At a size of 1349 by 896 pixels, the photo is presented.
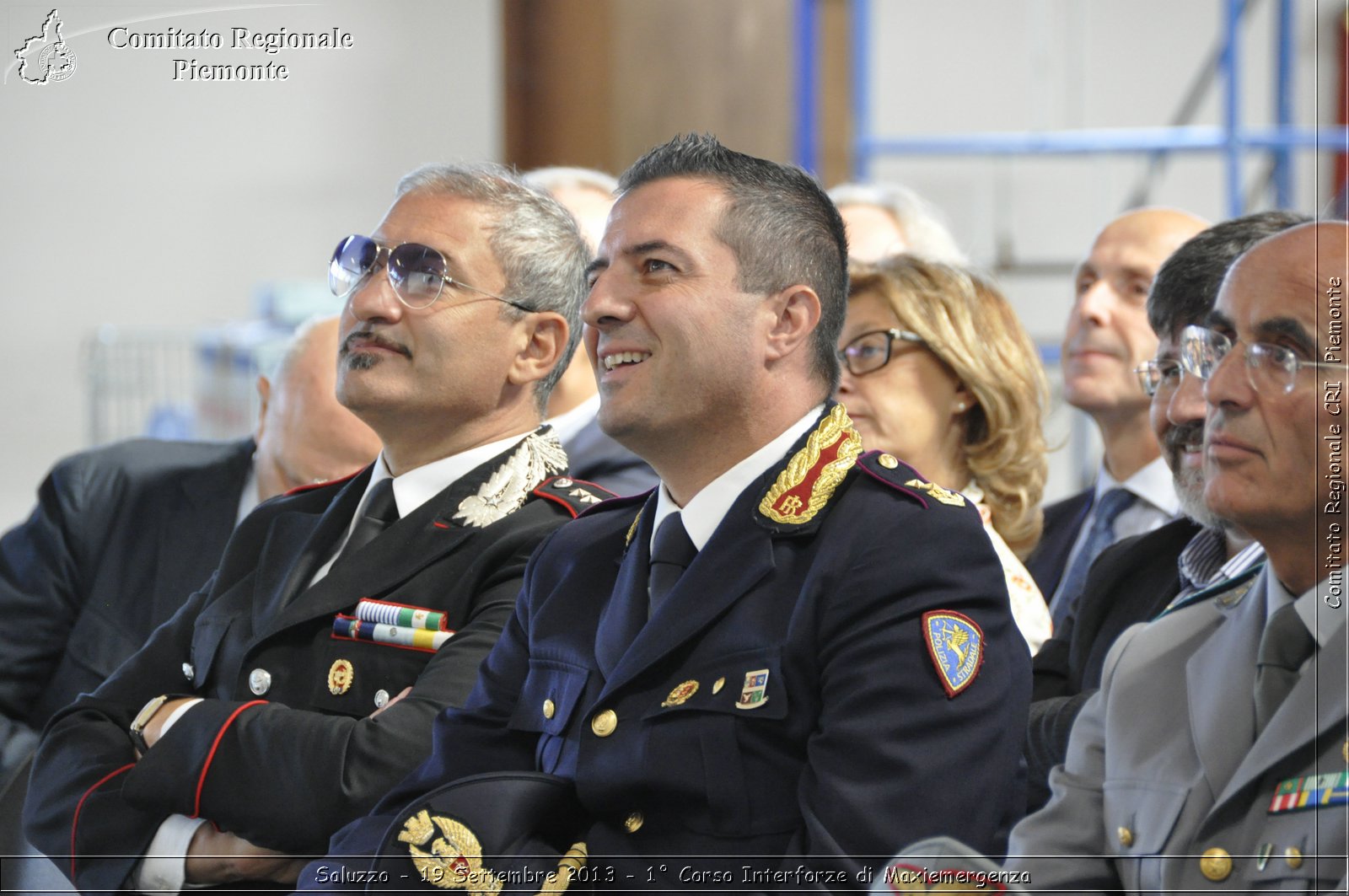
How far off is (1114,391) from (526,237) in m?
1.26

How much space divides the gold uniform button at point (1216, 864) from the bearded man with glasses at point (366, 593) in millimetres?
976

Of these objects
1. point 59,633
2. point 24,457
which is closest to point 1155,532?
point 59,633

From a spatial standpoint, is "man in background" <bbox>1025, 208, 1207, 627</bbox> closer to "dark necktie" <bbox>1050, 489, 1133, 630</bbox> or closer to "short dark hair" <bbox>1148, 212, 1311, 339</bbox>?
"dark necktie" <bbox>1050, 489, 1133, 630</bbox>

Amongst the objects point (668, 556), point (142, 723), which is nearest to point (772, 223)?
point (668, 556)

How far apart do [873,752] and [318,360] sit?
1.59 m

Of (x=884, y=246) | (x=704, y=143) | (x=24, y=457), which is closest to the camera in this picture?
(x=704, y=143)

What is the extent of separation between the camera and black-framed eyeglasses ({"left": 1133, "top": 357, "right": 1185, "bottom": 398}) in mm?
2260

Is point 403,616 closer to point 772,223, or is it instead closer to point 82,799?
point 82,799

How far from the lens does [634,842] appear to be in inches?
66.9

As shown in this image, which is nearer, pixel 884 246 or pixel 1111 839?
pixel 1111 839

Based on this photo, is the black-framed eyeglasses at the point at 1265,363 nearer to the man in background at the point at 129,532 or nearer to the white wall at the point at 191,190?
the man in background at the point at 129,532

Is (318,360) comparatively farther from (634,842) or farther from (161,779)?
(634,842)

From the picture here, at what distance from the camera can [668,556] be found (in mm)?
1842

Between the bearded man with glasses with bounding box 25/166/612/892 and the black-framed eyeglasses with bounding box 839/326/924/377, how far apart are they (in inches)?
21.5
